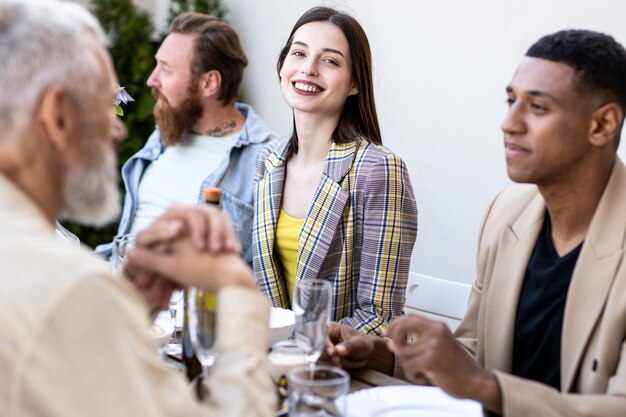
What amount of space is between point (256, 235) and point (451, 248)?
1813 millimetres

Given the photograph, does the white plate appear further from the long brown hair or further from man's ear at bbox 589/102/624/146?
the long brown hair

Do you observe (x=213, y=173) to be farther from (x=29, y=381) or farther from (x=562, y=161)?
(x=29, y=381)

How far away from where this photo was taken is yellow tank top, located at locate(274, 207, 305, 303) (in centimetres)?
269

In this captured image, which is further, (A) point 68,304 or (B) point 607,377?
(B) point 607,377

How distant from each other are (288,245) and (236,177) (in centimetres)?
74

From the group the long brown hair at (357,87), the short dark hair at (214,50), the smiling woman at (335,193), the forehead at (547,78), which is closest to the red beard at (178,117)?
the short dark hair at (214,50)

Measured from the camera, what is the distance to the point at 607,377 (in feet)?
5.61

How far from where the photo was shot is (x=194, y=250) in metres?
1.31

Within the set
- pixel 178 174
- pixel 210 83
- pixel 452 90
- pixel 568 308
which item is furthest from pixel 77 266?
pixel 452 90

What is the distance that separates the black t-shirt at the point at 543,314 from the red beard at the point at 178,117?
7.08 feet

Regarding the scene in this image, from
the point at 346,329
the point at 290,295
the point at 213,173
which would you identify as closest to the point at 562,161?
the point at 346,329

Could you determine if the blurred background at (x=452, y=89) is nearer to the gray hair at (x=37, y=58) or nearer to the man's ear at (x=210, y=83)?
the man's ear at (x=210, y=83)

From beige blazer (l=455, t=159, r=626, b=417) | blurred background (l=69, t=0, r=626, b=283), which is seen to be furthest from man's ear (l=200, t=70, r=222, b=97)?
beige blazer (l=455, t=159, r=626, b=417)

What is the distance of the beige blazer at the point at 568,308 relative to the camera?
5.16 feet
